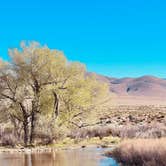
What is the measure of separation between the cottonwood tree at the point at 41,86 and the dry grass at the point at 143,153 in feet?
45.8

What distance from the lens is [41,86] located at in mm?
36500

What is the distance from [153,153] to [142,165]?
89cm

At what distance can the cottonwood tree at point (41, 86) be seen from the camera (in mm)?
35750

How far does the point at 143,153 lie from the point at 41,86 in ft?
59.8

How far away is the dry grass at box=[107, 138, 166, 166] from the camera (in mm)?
17795

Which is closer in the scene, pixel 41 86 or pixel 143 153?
pixel 143 153

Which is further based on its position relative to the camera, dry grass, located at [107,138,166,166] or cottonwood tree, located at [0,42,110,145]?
cottonwood tree, located at [0,42,110,145]

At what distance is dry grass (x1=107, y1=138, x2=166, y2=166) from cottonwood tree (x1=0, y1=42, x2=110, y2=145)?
13963 millimetres

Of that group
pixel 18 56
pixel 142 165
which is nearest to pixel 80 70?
pixel 18 56

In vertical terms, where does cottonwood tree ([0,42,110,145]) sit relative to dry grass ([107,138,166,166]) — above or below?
above

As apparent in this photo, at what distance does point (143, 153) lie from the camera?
64.0ft

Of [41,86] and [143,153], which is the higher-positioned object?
[41,86]

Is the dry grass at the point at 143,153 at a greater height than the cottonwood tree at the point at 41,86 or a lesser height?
lesser

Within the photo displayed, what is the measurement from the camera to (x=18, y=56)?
117ft
